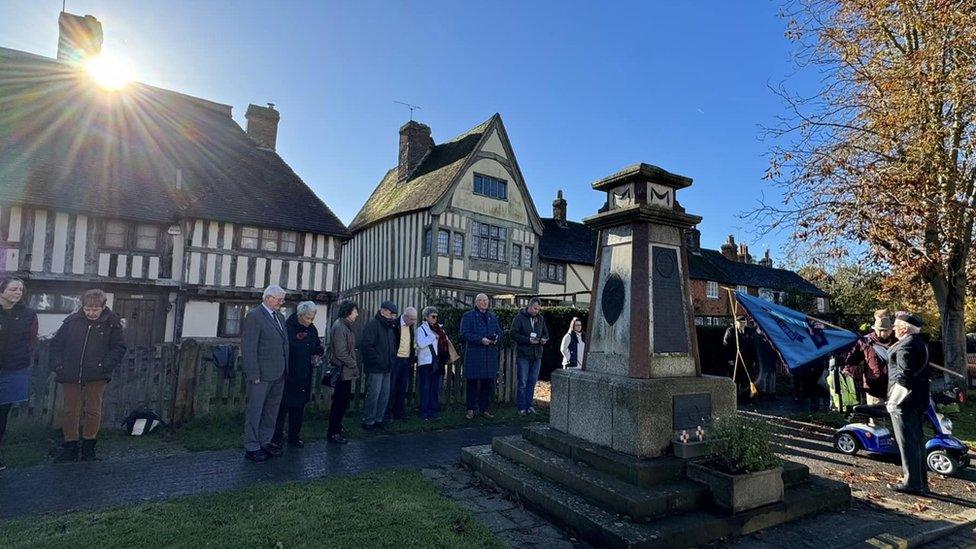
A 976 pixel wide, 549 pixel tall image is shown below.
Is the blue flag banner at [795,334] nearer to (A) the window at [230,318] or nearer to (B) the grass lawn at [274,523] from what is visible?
(B) the grass lawn at [274,523]

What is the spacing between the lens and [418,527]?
12.6ft

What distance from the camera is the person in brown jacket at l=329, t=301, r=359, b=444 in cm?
662

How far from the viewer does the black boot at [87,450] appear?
5443mm

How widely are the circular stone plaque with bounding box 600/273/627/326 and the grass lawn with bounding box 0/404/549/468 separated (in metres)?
3.47

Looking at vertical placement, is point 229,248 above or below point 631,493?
above

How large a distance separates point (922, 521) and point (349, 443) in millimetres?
5946

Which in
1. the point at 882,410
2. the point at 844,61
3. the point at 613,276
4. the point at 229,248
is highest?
the point at 844,61

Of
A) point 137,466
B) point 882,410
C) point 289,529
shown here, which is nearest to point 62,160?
point 137,466

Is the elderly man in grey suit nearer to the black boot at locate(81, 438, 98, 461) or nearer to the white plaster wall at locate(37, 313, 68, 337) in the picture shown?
the black boot at locate(81, 438, 98, 461)

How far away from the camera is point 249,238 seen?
16.7 metres

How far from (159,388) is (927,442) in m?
9.95

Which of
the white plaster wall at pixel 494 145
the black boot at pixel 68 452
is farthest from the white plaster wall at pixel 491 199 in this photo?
the black boot at pixel 68 452

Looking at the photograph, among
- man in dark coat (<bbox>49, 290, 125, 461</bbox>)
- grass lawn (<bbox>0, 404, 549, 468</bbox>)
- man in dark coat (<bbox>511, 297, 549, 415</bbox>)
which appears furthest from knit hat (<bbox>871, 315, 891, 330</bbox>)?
man in dark coat (<bbox>49, 290, 125, 461</bbox>)

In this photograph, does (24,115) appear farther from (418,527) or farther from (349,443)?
(418,527)
